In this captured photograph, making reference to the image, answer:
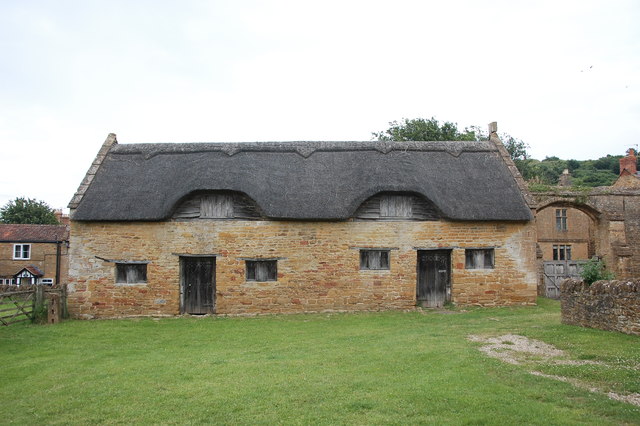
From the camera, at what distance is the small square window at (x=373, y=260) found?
17344 mm

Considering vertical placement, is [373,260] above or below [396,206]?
below

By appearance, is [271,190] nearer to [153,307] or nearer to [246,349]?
[153,307]

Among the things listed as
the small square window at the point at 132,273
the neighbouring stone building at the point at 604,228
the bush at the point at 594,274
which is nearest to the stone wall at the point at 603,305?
the bush at the point at 594,274

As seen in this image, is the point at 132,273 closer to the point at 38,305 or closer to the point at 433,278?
the point at 38,305

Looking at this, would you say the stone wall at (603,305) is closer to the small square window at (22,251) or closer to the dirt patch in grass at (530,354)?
the dirt patch in grass at (530,354)

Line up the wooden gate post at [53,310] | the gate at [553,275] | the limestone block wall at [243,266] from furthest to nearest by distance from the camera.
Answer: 1. the gate at [553,275]
2. the limestone block wall at [243,266]
3. the wooden gate post at [53,310]

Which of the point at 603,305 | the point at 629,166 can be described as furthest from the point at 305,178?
the point at 629,166

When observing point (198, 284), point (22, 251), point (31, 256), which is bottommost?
point (198, 284)

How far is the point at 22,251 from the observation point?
35.7 m

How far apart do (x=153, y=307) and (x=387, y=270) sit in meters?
8.00

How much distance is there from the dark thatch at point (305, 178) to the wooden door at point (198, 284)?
→ 1.92 meters

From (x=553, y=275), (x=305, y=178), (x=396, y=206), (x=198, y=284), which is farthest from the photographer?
(x=553, y=275)

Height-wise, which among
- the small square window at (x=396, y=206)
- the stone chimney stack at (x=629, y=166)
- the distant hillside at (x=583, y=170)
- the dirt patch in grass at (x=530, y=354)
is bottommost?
the dirt patch in grass at (x=530, y=354)

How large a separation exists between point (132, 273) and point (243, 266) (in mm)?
3824
